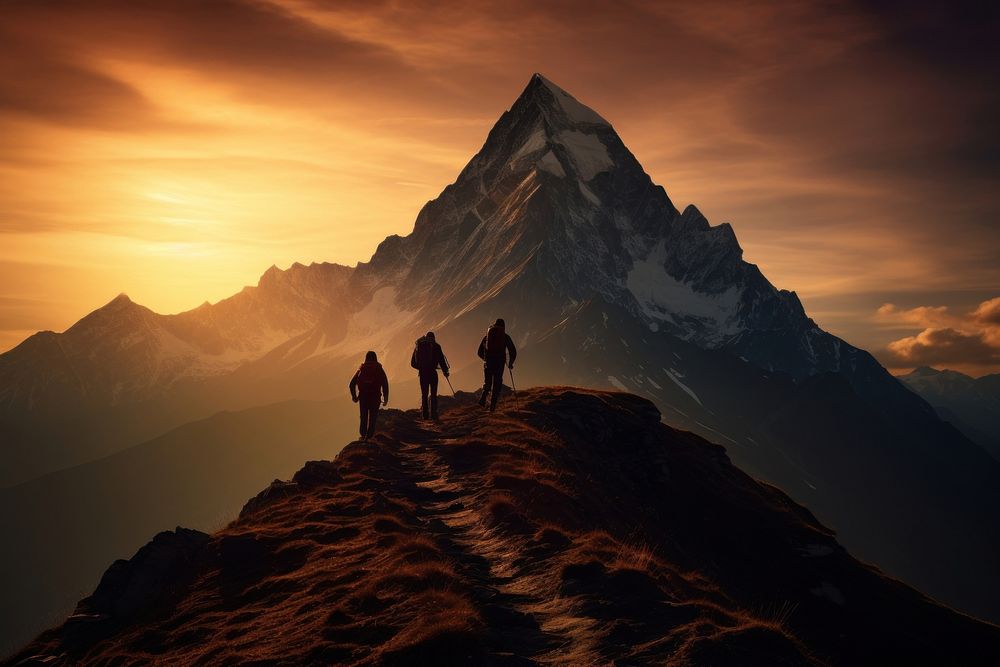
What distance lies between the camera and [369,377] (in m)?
34.8

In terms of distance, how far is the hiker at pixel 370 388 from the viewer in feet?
113

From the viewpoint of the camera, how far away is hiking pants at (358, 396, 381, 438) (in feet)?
117

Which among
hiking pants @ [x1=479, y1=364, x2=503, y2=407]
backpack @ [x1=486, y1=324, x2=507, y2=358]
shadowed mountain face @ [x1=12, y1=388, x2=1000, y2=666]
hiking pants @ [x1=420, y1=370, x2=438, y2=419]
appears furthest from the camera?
hiking pants @ [x1=479, y1=364, x2=503, y2=407]

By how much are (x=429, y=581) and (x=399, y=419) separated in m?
26.0

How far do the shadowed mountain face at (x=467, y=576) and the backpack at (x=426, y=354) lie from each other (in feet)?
11.5

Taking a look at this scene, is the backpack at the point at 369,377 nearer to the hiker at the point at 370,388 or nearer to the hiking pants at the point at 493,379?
the hiker at the point at 370,388

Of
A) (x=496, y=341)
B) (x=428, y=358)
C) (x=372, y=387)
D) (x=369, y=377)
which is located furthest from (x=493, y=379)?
(x=369, y=377)

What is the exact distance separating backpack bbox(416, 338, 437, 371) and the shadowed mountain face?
3.51m

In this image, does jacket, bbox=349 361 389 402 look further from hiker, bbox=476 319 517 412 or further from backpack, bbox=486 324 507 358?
backpack, bbox=486 324 507 358

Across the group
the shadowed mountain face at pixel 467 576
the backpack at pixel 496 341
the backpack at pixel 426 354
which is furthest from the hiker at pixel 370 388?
the backpack at pixel 496 341

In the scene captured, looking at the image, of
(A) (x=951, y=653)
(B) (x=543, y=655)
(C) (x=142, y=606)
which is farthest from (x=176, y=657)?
(A) (x=951, y=653)

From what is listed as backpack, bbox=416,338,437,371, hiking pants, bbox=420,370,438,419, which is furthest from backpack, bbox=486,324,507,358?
hiking pants, bbox=420,370,438,419

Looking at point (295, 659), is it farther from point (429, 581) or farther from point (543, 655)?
point (543, 655)

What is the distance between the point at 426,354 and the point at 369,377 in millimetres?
3284
